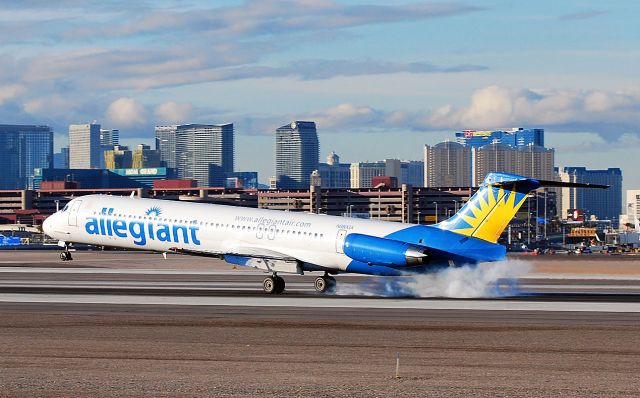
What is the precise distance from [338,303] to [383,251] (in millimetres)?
4345

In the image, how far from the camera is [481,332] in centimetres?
3547

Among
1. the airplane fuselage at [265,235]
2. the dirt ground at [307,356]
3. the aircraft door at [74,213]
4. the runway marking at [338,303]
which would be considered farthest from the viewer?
the aircraft door at [74,213]

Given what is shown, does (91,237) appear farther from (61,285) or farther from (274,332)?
(274,332)

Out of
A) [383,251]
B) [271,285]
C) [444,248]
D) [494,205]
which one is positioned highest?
[494,205]

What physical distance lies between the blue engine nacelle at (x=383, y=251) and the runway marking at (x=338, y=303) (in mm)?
1681

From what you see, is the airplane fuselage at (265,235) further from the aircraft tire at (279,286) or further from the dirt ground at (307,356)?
the dirt ground at (307,356)

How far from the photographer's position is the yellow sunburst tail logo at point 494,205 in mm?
48406

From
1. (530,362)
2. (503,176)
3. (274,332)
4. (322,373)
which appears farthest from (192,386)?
(503,176)

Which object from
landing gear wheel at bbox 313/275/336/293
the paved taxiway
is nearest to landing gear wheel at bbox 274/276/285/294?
the paved taxiway

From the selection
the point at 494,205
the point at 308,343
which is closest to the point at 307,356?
the point at 308,343

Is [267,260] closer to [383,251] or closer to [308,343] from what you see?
[383,251]

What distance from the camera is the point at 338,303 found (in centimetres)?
4616

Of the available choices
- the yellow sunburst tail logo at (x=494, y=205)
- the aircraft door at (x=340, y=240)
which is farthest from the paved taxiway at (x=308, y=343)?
the yellow sunburst tail logo at (x=494, y=205)

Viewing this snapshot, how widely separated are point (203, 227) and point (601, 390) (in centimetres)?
3248
